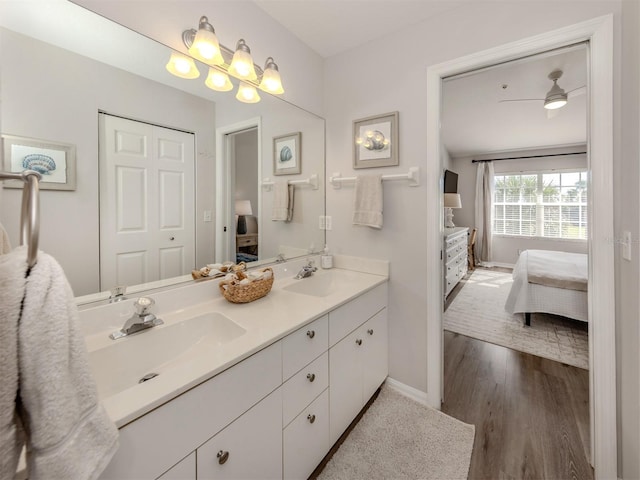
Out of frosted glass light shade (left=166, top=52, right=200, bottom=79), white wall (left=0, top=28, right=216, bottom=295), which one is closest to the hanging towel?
white wall (left=0, top=28, right=216, bottom=295)

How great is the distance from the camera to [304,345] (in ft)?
3.81

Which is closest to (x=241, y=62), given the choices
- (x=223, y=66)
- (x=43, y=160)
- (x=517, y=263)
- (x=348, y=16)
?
(x=223, y=66)

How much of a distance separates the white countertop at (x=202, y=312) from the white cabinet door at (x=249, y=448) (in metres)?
0.22

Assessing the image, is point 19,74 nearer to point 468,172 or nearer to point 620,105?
point 620,105

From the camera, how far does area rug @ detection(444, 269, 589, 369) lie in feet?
7.75

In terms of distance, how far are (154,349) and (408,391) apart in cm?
159

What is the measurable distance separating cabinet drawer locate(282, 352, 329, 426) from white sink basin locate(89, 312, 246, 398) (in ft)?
0.99

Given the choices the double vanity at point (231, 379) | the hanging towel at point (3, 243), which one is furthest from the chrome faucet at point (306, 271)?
the hanging towel at point (3, 243)

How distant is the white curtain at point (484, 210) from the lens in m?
5.60

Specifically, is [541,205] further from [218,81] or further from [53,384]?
[53,384]

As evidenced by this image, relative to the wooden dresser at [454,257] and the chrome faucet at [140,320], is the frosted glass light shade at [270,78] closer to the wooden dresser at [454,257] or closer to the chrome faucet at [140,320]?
the chrome faucet at [140,320]

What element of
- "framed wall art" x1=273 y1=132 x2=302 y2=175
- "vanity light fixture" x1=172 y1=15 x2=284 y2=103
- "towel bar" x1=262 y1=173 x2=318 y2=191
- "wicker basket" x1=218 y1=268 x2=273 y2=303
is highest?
"vanity light fixture" x1=172 y1=15 x2=284 y2=103

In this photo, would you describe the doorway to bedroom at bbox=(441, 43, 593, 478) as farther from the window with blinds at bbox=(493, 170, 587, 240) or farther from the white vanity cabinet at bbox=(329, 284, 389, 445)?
the white vanity cabinet at bbox=(329, 284, 389, 445)

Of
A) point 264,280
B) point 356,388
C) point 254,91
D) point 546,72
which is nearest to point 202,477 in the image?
point 264,280
